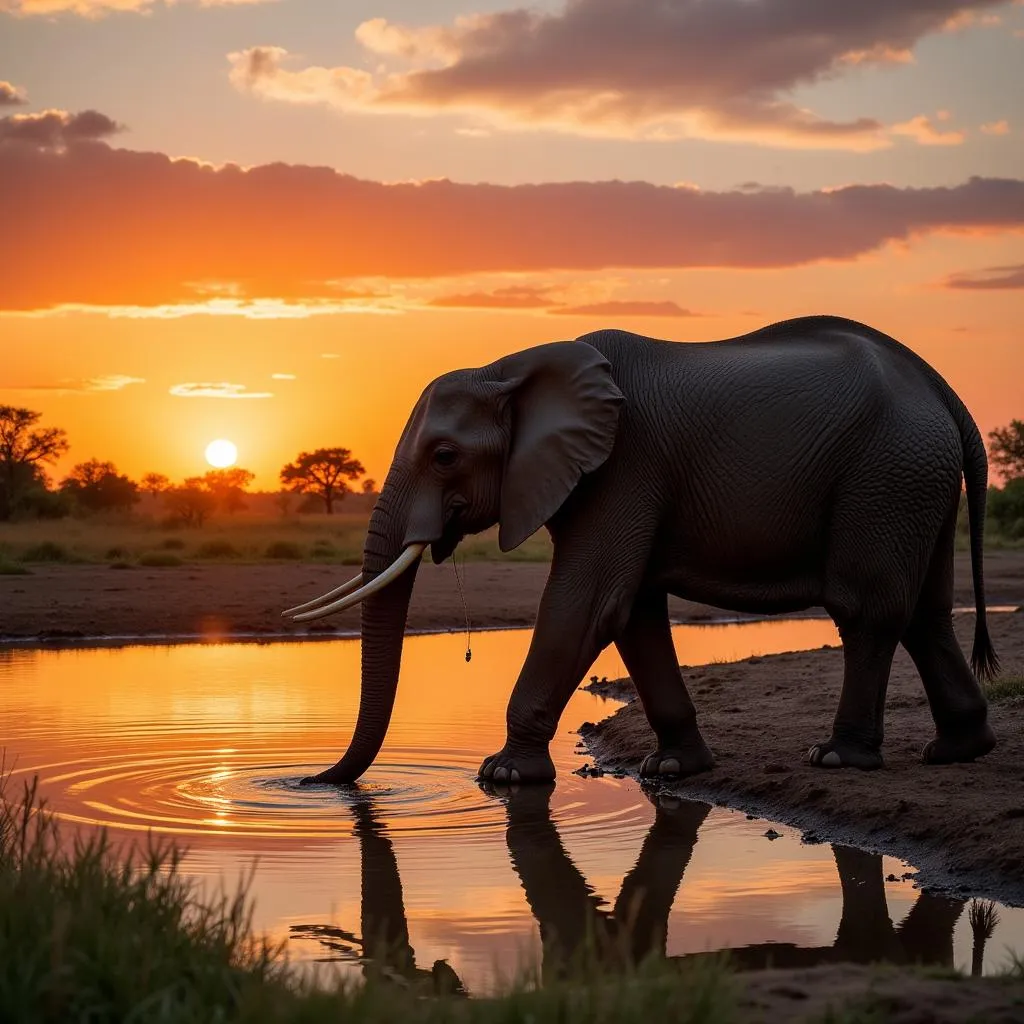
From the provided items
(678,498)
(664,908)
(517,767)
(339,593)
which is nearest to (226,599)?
(339,593)

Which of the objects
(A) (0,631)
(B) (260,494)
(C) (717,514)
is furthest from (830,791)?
(B) (260,494)

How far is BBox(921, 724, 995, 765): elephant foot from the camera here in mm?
9906

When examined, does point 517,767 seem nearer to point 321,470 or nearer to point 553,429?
point 553,429

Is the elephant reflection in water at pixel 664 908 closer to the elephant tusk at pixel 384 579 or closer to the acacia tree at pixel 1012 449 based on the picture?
the elephant tusk at pixel 384 579

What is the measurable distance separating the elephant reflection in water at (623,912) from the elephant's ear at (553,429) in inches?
63.2

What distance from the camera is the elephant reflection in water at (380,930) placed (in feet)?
18.9

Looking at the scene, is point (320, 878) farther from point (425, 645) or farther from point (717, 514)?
point (425, 645)

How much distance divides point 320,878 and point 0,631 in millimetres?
13675

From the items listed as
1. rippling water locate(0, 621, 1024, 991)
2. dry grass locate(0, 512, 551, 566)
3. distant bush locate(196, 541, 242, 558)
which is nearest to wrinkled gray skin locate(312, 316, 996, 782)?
rippling water locate(0, 621, 1024, 991)

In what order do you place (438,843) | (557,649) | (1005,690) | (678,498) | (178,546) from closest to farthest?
1. (438,843)
2. (557,649)
3. (678,498)
4. (1005,690)
5. (178,546)

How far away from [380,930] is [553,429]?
361 cm

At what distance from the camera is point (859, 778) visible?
31.0 ft

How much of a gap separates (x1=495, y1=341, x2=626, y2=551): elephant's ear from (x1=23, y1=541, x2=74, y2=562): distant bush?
2297cm

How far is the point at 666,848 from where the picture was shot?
8.38 m
